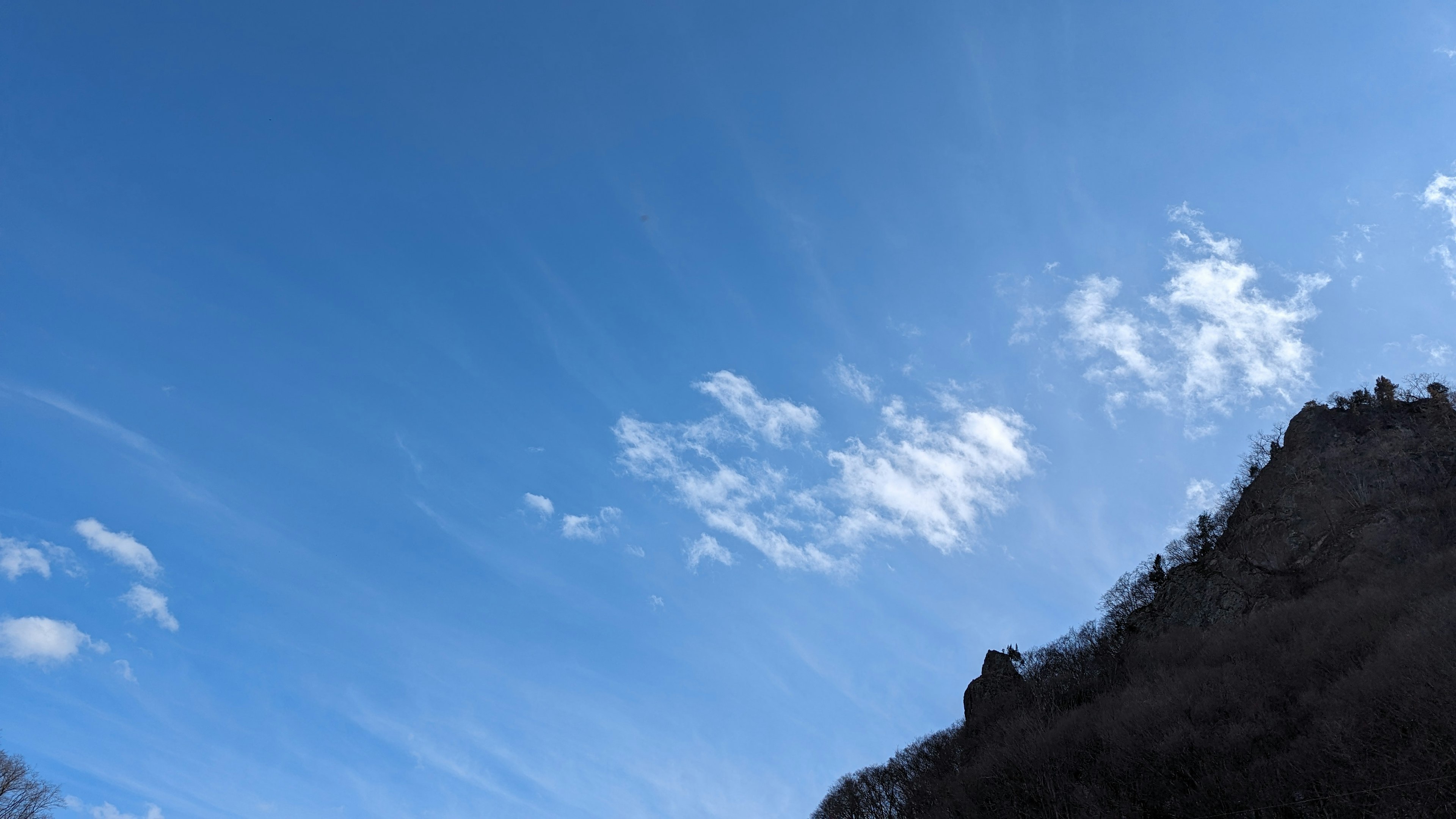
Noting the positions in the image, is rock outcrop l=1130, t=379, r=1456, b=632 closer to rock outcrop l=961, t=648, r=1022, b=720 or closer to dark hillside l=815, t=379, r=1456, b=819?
dark hillside l=815, t=379, r=1456, b=819

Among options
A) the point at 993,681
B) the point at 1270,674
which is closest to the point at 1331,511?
the point at 1270,674

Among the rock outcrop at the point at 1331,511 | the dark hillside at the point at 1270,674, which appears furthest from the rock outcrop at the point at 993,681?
the rock outcrop at the point at 1331,511

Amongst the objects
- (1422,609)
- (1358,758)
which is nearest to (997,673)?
(1422,609)

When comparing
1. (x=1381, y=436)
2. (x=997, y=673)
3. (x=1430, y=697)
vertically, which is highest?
(x=1381, y=436)

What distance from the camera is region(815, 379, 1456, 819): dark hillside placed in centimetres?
2755

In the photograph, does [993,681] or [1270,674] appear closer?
[1270,674]

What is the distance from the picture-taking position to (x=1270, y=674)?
3744 centimetres

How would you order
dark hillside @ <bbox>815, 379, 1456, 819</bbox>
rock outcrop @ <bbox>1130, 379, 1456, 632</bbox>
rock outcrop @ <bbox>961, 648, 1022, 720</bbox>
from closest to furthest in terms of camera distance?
dark hillside @ <bbox>815, 379, 1456, 819</bbox>
rock outcrop @ <bbox>1130, 379, 1456, 632</bbox>
rock outcrop @ <bbox>961, 648, 1022, 720</bbox>

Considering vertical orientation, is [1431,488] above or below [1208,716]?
above

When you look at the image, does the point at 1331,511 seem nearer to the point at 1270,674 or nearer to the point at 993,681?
the point at 1270,674

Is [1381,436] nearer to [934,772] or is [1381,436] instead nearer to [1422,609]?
[1422,609]

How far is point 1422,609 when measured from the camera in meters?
33.8

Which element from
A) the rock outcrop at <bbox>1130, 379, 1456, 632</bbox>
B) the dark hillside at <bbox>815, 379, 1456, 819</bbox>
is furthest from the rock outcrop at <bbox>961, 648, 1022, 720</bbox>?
the rock outcrop at <bbox>1130, 379, 1456, 632</bbox>

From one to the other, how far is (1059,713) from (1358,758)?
28.2 metres
